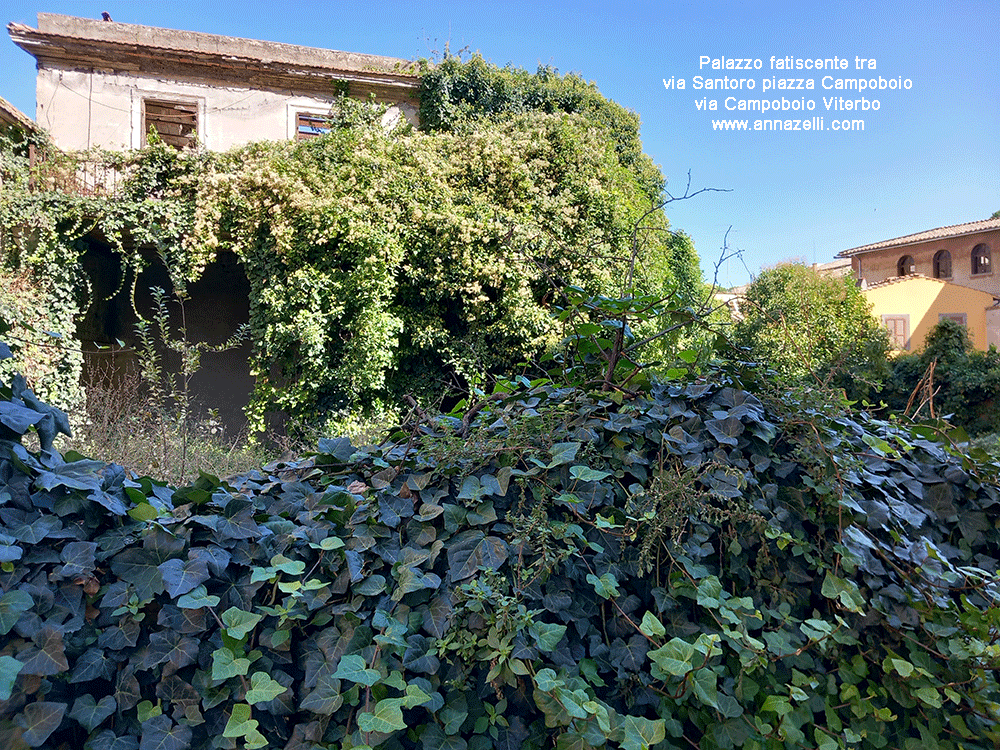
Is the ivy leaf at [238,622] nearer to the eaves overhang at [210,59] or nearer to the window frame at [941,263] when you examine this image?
the eaves overhang at [210,59]

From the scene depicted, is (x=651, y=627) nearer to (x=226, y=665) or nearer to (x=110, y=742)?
(x=226, y=665)

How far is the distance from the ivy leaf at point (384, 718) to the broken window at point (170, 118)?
36.9 feet

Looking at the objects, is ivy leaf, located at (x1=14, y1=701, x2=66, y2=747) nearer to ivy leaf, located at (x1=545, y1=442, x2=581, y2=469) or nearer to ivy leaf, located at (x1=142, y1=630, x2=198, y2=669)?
ivy leaf, located at (x1=142, y1=630, x2=198, y2=669)

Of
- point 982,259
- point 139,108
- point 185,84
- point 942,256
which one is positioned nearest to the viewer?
point 139,108

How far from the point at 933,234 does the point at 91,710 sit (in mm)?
30669

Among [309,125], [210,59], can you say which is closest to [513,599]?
[309,125]

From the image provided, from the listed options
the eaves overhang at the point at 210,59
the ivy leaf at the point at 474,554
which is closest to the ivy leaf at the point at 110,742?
the ivy leaf at the point at 474,554

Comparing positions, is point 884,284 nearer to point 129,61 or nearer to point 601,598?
point 129,61

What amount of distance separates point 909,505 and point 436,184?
799 centimetres

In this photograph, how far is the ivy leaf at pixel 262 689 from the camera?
4.19ft

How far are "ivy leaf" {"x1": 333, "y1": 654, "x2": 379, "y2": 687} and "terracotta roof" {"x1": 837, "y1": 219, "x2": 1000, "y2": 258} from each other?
2918 centimetres

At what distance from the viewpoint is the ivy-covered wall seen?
852 centimetres

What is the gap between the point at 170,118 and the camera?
10.6m

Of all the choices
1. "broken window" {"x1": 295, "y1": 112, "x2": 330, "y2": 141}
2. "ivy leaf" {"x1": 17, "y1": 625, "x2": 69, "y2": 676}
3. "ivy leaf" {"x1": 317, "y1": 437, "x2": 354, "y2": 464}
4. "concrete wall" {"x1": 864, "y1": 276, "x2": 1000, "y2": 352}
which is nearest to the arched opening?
"concrete wall" {"x1": 864, "y1": 276, "x2": 1000, "y2": 352}
